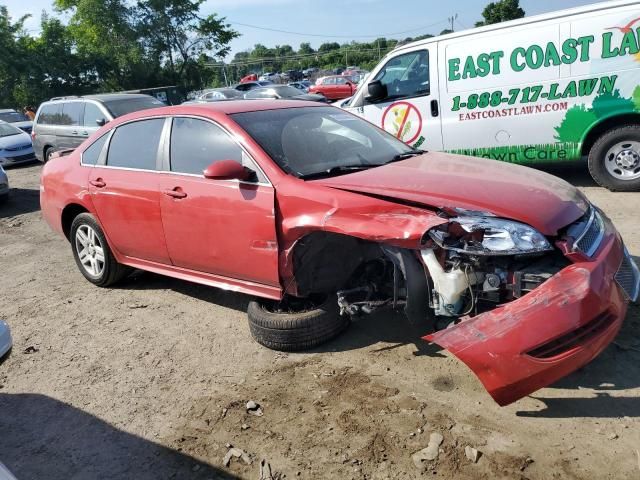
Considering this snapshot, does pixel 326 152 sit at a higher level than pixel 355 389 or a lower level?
higher

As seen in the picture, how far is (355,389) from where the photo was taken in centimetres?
325

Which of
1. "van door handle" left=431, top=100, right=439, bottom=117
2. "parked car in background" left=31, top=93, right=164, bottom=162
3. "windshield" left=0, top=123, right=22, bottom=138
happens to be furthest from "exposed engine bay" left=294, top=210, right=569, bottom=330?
"windshield" left=0, top=123, right=22, bottom=138

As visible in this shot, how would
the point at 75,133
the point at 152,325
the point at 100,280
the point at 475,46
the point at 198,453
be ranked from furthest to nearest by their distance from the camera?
the point at 75,133 → the point at 475,46 → the point at 100,280 → the point at 152,325 → the point at 198,453

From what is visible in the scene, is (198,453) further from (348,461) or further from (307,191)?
(307,191)

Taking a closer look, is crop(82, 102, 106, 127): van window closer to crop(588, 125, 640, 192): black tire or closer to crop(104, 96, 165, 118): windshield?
crop(104, 96, 165, 118): windshield

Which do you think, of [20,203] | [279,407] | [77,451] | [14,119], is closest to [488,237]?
[279,407]

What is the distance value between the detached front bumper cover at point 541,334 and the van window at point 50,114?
38.4 feet

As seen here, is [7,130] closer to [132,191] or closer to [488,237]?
[132,191]

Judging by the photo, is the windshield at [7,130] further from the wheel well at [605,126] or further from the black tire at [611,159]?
the black tire at [611,159]

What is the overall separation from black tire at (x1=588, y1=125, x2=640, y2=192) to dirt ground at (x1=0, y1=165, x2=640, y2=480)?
3509 millimetres

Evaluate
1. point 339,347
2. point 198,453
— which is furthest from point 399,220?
point 198,453

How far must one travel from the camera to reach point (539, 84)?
6656mm

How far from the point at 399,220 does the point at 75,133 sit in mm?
10347

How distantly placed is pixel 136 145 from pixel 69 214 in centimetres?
133
